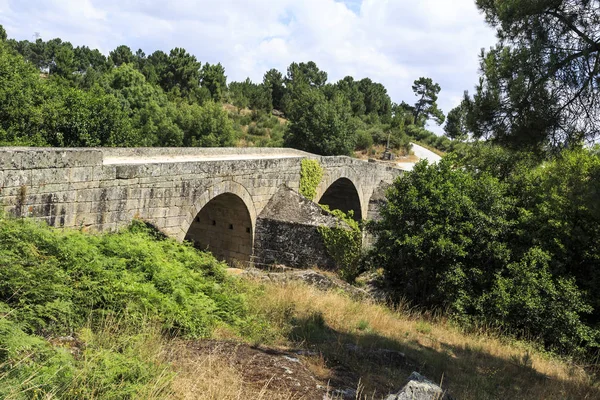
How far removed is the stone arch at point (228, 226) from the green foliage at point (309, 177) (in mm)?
2390

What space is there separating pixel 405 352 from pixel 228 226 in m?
8.41

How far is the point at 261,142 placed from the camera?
132 feet

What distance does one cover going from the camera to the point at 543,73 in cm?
655

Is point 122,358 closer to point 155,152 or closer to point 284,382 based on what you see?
point 284,382

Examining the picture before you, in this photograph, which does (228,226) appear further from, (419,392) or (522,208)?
(419,392)

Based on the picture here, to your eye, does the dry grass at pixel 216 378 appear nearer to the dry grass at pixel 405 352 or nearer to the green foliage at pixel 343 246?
the dry grass at pixel 405 352

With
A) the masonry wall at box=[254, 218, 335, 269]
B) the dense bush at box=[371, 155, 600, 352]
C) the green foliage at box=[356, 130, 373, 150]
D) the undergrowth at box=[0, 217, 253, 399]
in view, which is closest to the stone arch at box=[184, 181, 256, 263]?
the masonry wall at box=[254, 218, 335, 269]

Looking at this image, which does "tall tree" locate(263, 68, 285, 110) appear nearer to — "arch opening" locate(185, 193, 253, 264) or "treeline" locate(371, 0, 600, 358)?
"arch opening" locate(185, 193, 253, 264)

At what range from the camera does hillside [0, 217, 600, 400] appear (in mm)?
3455

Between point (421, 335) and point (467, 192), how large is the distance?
445 centimetres

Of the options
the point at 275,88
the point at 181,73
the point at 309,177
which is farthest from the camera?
the point at 275,88

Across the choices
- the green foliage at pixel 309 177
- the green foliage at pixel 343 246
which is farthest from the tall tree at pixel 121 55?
the green foliage at pixel 343 246

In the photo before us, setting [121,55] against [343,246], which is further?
[121,55]

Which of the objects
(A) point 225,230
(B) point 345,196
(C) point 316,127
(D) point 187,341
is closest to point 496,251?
(A) point 225,230
